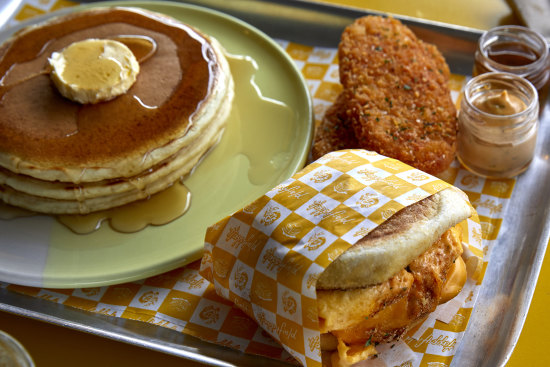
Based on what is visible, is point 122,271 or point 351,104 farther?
point 351,104

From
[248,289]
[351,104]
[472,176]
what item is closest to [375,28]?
[351,104]

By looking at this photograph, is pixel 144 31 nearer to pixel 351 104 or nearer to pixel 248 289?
pixel 351 104

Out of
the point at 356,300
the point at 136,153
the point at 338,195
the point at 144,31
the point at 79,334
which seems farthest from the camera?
the point at 144,31

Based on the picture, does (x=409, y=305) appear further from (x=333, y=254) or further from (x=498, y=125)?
(x=498, y=125)

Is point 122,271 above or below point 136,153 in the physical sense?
below

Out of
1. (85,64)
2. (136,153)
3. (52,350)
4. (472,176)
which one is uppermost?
(85,64)

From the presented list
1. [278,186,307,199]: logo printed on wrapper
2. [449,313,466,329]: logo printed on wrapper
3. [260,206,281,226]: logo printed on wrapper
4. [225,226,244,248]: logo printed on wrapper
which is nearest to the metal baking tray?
[449,313,466,329]: logo printed on wrapper
